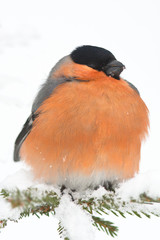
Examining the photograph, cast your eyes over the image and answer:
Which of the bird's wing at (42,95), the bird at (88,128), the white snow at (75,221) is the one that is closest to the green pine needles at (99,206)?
the white snow at (75,221)

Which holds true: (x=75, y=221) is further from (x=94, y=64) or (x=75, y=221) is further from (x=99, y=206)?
(x=94, y=64)

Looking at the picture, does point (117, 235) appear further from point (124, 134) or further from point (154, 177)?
point (124, 134)

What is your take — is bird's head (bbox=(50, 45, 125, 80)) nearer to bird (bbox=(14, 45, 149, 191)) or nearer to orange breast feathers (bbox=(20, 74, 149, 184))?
bird (bbox=(14, 45, 149, 191))

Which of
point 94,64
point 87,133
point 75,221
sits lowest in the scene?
point 75,221

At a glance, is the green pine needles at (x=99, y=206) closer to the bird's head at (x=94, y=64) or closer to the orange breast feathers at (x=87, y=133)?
the orange breast feathers at (x=87, y=133)

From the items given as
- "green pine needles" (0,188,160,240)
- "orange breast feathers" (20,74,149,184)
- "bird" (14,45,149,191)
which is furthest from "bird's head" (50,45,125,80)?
"green pine needles" (0,188,160,240)

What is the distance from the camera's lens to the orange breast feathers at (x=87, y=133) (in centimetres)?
231

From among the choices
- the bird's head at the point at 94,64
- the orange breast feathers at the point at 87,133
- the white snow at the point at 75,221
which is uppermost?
the bird's head at the point at 94,64

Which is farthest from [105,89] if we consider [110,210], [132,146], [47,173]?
[110,210]

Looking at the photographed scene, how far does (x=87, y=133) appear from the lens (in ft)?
7.52

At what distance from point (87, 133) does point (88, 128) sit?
4cm

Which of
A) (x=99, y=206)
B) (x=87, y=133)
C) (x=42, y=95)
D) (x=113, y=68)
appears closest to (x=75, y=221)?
(x=99, y=206)

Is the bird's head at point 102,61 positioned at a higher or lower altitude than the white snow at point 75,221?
higher

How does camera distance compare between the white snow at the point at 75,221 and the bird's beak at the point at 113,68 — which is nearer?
the white snow at the point at 75,221
